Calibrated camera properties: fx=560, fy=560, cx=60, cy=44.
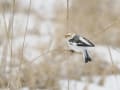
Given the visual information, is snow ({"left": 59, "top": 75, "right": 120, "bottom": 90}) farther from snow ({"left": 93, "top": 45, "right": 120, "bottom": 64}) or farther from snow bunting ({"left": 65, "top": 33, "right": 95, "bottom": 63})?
snow bunting ({"left": 65, "top": 33, "right": 95, "bottom": 63})

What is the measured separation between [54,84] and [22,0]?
7.28 ft

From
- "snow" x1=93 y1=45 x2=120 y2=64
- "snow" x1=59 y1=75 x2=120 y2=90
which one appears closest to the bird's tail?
"snow" x1=59 y1=75 x2=120 y2=90

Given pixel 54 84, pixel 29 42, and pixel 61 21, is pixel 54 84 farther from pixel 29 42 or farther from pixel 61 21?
pixel 61 21

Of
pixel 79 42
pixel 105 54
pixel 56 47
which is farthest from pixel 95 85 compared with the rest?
pixel 79 42

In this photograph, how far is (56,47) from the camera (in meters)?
3.13

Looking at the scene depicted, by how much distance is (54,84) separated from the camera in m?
2.87

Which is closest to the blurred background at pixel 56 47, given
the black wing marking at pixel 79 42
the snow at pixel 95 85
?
the snow at pixel 95 85

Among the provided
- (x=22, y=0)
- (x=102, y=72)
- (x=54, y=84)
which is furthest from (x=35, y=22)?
(x=54, y=84)

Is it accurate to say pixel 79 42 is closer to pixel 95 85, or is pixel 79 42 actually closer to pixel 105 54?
pixel 95 85

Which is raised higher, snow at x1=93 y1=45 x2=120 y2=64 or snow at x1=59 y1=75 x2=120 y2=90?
snow at x1=93 y1=45 x2=120 y2=64

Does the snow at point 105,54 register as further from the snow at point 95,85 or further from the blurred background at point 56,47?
the snow at point 95,85

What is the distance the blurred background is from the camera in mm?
2270

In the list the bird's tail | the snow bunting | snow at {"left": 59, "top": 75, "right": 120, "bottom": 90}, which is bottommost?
snow at {"left": 59, "top": 75, "right": 120, "bottom": 90}

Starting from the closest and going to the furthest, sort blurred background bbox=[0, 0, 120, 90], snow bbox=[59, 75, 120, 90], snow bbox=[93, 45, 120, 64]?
blurred background bbox=[0, 0, 120, 90] < snow bbox=[59, 75, 120, 90] < snow bbox=[93, 45, 120, 64]
